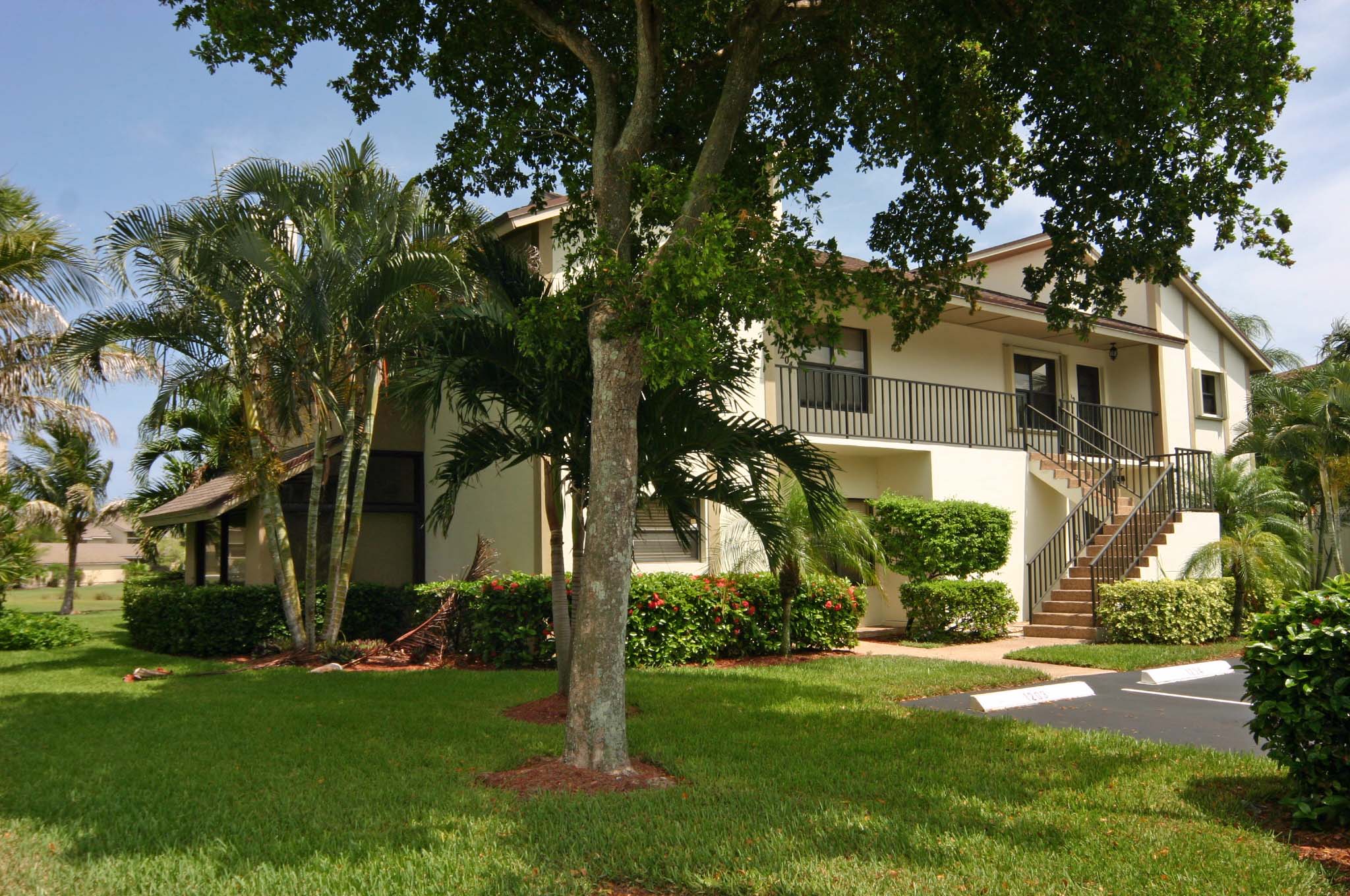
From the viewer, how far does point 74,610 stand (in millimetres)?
32531

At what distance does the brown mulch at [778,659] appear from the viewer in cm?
1343

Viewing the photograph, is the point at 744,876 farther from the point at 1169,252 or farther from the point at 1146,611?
the point at 1146,611

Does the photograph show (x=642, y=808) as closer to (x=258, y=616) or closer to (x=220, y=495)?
(x=258, y=616)

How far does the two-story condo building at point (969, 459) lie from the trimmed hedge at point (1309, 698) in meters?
9.09

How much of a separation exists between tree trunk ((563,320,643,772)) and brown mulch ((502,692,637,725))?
219 cm

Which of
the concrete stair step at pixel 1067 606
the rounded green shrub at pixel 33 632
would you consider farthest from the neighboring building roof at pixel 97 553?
the concrete stair step at pixel 1067 606

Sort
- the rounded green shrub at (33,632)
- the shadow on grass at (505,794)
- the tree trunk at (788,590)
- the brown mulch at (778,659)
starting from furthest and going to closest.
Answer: the rounded green shrub at (33,632), the tree trunk at (788,590), the brown mulch at (778,659), the shadow on grass at (505,794)

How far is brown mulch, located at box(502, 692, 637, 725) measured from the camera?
9.23 meters

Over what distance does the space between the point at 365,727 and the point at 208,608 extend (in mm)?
7968

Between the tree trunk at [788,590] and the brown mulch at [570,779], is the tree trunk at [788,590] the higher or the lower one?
the higher one

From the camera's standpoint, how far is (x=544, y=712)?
9555 mm

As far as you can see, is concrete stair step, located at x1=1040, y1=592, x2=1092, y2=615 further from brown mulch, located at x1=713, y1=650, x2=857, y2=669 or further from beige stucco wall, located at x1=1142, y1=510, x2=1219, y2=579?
brown mulch, located at x1=713, y1=650, x2=857, y2=669

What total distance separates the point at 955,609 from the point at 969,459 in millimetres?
3681

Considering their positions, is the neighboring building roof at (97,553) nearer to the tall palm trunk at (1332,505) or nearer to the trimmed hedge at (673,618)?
the trimmed hedge at (673,618)
